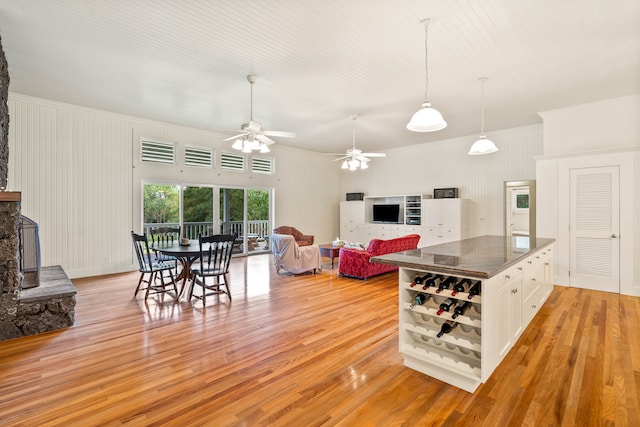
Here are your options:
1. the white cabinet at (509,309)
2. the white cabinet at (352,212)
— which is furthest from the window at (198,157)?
the white cabinet at (509,309)

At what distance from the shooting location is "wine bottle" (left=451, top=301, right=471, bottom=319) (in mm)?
2273

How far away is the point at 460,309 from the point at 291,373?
1.41 meters

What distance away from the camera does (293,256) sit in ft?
19.3

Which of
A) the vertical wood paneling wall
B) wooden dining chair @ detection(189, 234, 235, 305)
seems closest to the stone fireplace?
wooden dining chair @ detection(189, 234, 235, 305)

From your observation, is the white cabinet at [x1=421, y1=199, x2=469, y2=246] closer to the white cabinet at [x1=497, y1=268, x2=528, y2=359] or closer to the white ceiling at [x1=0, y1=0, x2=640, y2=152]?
the white ceiling at [x1=0, y1=0, x2=640, y2=152]

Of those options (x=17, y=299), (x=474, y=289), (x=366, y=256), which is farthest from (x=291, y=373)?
(x=366, y=256)

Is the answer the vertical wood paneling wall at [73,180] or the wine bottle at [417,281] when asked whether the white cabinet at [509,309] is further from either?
the vertical wood paneling wall at [73,180]

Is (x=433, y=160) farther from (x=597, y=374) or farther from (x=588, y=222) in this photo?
(x=597, y=374)

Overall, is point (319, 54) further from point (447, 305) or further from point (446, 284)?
point (447, 305)

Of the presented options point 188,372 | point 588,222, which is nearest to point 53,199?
point 188,372

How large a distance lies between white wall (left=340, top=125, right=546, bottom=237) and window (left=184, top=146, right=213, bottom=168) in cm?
486

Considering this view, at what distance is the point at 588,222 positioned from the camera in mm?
4992

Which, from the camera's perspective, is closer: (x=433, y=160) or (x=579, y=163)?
(x=579, y=163)

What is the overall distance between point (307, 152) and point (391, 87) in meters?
5.13
